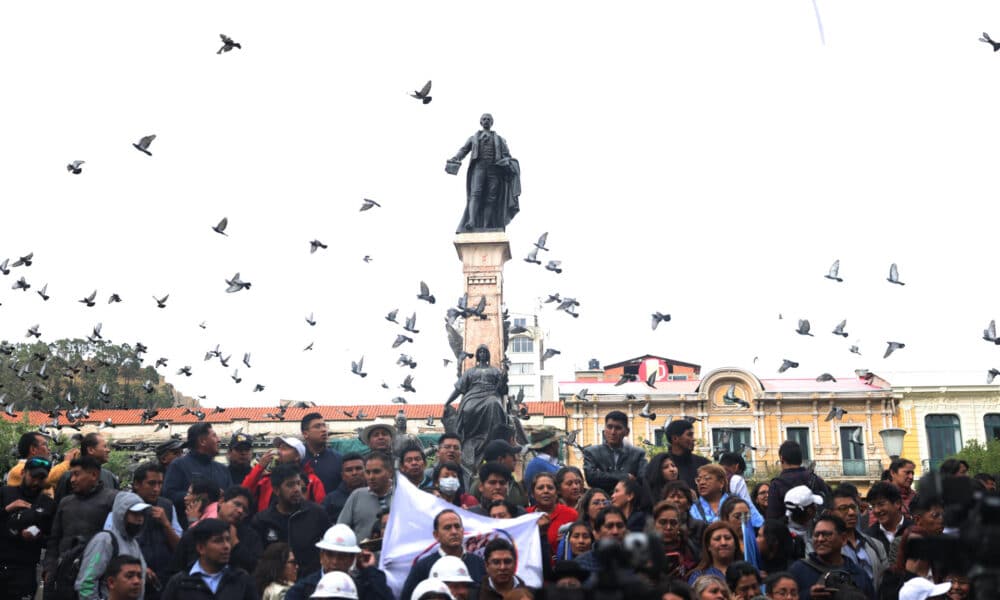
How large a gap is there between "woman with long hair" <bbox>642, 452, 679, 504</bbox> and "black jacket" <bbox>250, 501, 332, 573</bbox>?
255 centimetres

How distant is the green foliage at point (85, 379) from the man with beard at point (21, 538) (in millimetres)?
49063

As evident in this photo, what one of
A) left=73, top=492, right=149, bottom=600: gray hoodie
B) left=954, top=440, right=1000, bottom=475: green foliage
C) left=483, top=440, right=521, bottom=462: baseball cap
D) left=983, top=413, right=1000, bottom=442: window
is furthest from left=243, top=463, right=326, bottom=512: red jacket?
left=983, top=413, right=1000, bottom=442: window

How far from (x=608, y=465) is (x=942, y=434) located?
47.1 m

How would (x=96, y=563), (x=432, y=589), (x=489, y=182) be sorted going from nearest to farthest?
(x=432, y=589)
(x=96, y=563)
(x=489, y=182)

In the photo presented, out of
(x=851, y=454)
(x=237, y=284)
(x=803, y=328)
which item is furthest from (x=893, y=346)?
(x=851, y=454)

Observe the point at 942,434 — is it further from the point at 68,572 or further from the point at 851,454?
the point at 68,572

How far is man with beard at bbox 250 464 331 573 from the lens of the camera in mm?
8125

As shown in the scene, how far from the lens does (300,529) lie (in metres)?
8.23

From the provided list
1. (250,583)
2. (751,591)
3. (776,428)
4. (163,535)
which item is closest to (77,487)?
(163,535)

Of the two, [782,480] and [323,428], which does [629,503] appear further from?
[323,428]

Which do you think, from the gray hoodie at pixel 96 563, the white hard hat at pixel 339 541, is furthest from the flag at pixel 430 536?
the gray hoodie at pixel 96 563

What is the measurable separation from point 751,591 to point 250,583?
308 centimetres

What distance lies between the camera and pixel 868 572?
747 centimetres

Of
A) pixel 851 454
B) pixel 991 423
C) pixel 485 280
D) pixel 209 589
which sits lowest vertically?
pixel 209 589
